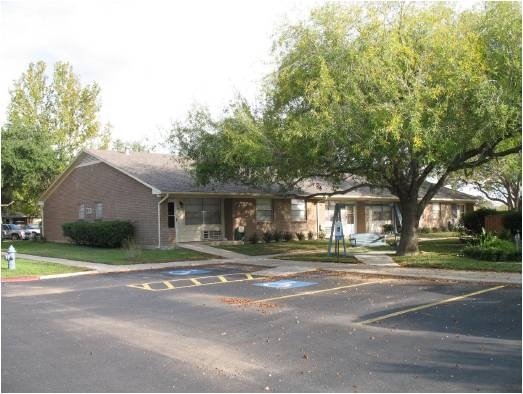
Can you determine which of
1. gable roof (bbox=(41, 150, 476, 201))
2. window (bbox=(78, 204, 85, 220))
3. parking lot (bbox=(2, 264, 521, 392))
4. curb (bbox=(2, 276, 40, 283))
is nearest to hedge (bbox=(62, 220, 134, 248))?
gable roof (bbox=(41, 150, 476, 201))

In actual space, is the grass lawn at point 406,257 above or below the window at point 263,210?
below

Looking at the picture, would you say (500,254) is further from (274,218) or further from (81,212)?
(81,212)

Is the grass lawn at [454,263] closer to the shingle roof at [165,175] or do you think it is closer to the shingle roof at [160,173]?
the shingle roof at [165,175]

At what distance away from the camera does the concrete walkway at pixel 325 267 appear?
15414 millimetres

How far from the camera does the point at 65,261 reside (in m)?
22.4

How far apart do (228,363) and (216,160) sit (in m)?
15.0

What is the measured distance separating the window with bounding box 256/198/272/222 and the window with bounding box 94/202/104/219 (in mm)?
8653

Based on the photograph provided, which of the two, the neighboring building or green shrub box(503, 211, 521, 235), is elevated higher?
the neighboring building

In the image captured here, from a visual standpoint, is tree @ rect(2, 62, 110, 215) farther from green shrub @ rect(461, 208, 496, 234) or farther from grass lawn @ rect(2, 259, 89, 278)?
green shrub @ rect(461, 208, 496, 234)

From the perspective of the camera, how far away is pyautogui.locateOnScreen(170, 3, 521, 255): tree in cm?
1468

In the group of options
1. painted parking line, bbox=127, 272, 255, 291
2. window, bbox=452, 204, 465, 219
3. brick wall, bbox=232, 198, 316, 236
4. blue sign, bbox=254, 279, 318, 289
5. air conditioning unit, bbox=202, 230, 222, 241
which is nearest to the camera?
blue sign, bbox=254, 279, 318, 289

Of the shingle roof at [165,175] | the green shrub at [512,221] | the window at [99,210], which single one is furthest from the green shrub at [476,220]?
the window at [99,210]

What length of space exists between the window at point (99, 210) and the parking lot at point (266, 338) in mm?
16549

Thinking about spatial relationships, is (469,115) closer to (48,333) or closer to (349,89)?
(349,89)
